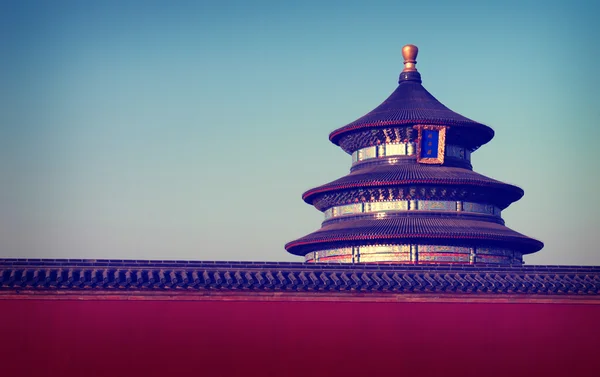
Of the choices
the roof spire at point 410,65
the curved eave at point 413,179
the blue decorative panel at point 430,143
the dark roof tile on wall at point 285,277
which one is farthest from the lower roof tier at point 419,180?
the dark roof tile on wall at point 285,277

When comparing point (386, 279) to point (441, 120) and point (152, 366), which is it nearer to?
point (152, 366)

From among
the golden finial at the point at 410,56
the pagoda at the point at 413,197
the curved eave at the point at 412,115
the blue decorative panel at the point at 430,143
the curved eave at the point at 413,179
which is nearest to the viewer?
the pagoda at the point at 413,197

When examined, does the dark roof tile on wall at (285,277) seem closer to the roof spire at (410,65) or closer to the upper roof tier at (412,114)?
the upper roof tier at (412,114)

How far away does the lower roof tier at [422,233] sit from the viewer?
29.4m

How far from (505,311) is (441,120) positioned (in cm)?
1157

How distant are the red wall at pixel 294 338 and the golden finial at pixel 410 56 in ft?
50.9

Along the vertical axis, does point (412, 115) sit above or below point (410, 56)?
below

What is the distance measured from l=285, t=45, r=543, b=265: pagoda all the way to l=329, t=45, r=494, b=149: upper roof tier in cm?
4

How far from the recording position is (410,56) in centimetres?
3531

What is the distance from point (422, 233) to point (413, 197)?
2.04m

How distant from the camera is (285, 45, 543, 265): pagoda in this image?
2983 cm

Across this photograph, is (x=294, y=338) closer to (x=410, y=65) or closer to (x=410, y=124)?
(x=410, y=124)

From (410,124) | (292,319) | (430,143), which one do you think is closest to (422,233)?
(430,143)

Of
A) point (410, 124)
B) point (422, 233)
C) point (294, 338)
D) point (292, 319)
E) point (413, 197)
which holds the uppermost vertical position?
point (410, 124)
